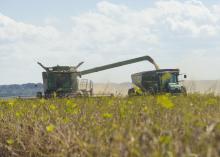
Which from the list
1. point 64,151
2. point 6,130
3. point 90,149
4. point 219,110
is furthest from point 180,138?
point 6,130

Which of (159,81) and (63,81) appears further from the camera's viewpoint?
(159,81)

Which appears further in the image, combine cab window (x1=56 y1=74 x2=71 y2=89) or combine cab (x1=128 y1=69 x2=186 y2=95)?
combine cab window (x1=56 y1=74 x2=71 y2=89)

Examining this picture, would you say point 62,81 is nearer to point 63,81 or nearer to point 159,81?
point 63,81

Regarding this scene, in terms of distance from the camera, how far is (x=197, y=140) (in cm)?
330

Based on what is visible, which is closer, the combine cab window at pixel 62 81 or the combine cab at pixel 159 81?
the combine cab at pixel 159 81

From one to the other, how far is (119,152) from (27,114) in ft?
14.1

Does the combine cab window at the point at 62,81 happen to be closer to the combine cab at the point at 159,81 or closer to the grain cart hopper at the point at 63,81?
the grain cart hopper at the point at 63,81

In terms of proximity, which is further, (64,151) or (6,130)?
(6,130)

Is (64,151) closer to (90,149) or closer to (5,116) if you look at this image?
(90,149)

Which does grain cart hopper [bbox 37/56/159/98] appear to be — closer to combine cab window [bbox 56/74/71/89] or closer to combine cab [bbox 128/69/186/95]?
combine cab window [bbox 56/74/71/89]

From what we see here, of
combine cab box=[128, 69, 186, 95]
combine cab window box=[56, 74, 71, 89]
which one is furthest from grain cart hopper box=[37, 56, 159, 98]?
combine cab box=[128, 69, 186, 95]

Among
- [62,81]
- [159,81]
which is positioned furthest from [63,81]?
[159,81]

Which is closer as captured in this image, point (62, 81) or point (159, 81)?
point (62, 81)

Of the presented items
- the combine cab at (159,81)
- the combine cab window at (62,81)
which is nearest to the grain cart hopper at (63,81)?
the combine cab window at (62,81)
